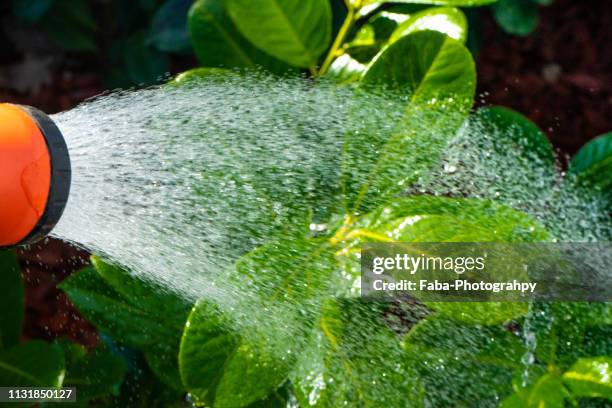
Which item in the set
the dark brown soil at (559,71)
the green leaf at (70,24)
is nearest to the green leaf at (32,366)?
the green leaf at (70,24)

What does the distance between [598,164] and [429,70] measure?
0.35 meters

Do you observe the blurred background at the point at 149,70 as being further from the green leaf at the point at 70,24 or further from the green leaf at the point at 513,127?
the green leaf at the point at 513,127

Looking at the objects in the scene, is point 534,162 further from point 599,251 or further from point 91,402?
point 91,402

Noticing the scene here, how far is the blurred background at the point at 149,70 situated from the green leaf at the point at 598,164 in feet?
2.49

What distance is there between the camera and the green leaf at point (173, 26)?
1966 mm

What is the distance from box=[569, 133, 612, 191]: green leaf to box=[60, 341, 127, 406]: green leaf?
77 centimetres

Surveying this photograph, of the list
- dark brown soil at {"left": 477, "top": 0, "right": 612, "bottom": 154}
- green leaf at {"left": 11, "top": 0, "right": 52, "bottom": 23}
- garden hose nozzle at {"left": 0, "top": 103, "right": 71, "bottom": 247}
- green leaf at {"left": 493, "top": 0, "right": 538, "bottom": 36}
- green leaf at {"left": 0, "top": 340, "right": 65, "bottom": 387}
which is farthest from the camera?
dark brown soil at {"left": 477, "top": 0, "right": 612, "bottom": 154}

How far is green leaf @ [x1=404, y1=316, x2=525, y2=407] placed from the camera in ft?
3.90

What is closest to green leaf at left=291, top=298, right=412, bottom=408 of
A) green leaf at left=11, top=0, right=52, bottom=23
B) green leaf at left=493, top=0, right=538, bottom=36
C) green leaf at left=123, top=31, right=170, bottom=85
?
green leaf at left=493, top=0, right=538, bottom=36

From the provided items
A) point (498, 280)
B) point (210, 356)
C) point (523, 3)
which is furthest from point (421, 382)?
point (523, 3)

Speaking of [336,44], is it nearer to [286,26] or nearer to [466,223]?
[286,26]

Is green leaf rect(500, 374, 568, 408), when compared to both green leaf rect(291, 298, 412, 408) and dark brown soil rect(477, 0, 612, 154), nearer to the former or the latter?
green leaf rect(291, 298, 412, 408)

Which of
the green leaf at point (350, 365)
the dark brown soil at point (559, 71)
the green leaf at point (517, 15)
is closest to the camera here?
the green leaf at point (350, 365)

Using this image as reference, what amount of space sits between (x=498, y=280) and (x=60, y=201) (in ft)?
1.76
